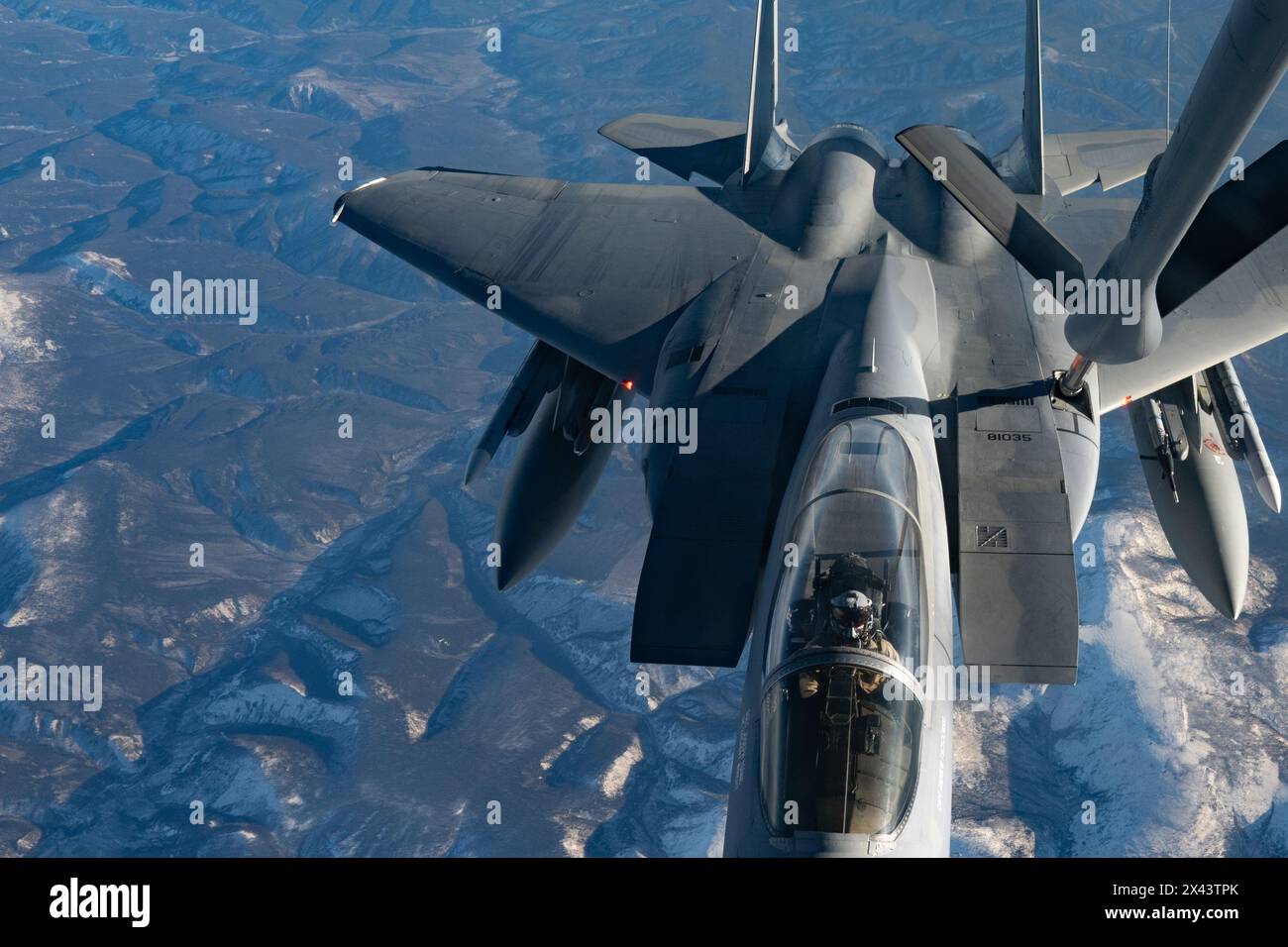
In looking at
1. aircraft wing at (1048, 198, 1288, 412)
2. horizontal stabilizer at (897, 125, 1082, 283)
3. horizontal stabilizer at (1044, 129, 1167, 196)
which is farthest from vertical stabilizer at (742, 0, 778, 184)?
horizontal stabilizer at (897, 125, 1082, 283)

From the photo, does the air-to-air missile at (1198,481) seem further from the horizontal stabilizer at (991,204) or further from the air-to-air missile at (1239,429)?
the horizontal stabilizer at (991,204)

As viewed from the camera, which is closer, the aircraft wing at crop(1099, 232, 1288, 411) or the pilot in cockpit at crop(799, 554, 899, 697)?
the pilot in cockpit at crop(799, 554, 899, 697)

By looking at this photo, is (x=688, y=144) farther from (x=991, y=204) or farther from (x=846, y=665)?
(x=846, y=665)

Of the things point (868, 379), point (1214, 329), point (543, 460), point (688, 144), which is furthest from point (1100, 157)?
point (543, 460)

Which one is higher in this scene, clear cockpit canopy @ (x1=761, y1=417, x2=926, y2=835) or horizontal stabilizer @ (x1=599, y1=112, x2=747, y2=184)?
horizontal stabilizer @ (x1=599, y1=112, x2=747, y2=184)

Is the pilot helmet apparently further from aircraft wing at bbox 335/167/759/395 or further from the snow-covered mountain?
the snow-covered mountain

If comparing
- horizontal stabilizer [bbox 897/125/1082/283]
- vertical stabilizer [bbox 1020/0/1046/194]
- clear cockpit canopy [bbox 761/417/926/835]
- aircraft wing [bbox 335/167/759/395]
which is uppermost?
vertical stabilizer [bbox 1020/0/1046/194]
